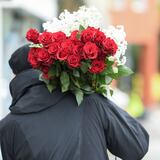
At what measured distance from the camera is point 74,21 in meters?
3.95

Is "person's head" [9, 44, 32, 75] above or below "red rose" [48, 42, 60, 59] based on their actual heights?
below

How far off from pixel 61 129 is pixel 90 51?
18.1 inches

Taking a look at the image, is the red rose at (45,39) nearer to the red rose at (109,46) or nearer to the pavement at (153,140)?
the red rose at (109,46)

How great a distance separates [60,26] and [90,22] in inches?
7.0

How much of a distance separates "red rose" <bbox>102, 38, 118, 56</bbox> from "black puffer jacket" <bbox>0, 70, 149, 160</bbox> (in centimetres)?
28

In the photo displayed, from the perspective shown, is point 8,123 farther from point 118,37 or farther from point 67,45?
point 118,37

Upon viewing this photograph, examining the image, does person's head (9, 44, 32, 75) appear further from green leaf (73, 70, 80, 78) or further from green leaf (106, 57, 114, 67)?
green leaf (106, 57, 114, 67)

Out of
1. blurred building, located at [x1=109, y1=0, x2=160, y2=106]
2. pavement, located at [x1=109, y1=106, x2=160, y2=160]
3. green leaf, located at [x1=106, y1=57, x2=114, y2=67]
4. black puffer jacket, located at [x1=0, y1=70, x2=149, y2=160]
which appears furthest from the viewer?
blurred building, located at [x1=109, y1=0, x2=160, y2=106]

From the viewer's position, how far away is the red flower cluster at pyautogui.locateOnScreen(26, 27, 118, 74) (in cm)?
376

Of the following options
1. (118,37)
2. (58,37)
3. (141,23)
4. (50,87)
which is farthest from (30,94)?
(141,23)

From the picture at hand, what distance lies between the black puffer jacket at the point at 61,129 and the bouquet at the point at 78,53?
8 centimetres

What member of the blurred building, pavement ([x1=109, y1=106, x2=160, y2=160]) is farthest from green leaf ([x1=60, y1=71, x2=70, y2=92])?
the blurred building

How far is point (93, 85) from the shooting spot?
3889 millimetres

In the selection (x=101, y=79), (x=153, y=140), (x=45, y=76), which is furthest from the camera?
(x=153, y=140)
